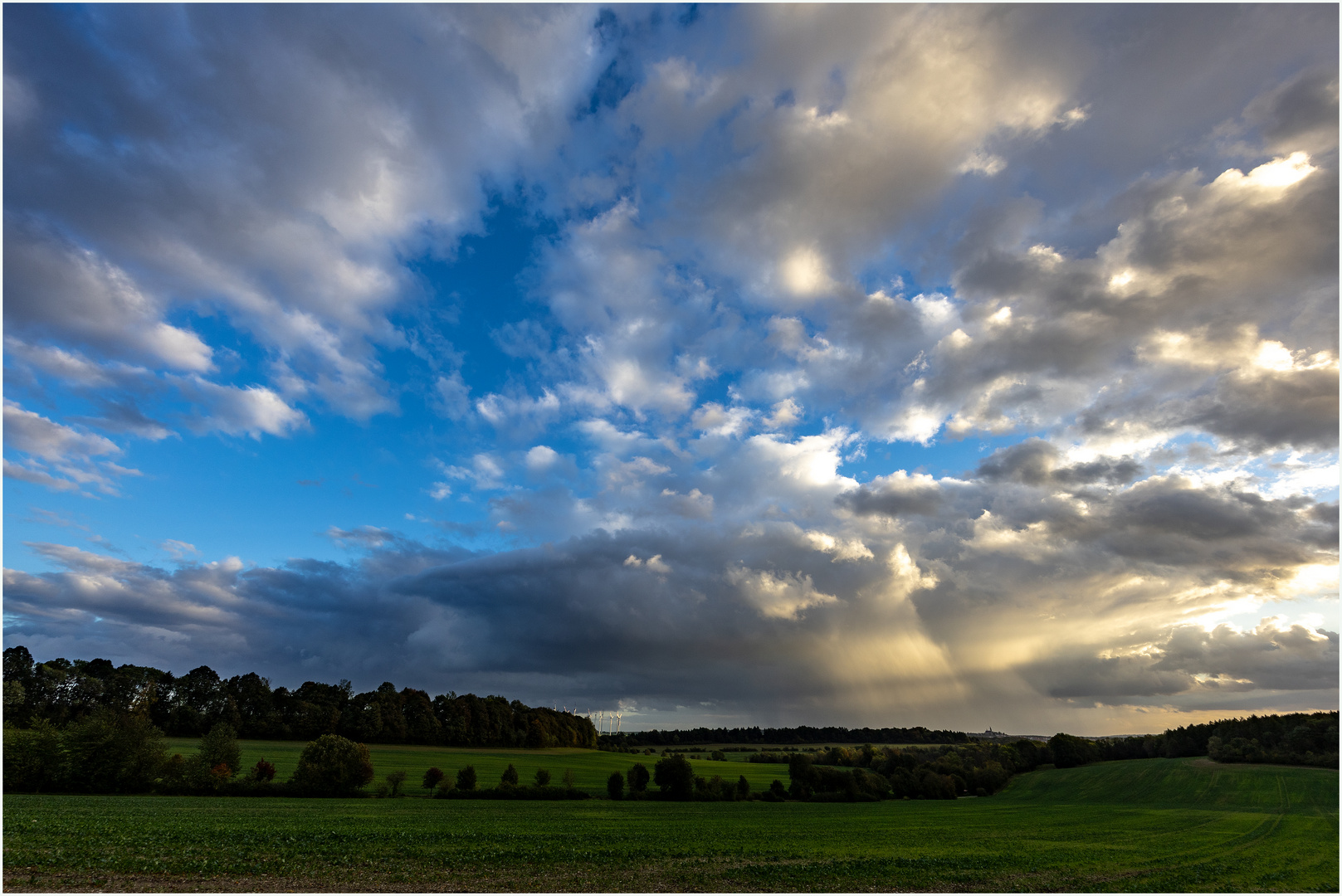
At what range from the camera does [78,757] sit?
245 feet

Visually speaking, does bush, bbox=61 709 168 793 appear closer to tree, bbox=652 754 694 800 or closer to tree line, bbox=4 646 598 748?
tree line, bbox=4 646 598 748

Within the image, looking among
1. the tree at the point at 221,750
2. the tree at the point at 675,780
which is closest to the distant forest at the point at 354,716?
the tree at the point at 221,750

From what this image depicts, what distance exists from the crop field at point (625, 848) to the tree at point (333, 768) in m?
8.28

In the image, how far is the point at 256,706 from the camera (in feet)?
482

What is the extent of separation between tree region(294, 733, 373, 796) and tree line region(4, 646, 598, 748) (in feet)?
203

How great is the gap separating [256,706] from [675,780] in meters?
112

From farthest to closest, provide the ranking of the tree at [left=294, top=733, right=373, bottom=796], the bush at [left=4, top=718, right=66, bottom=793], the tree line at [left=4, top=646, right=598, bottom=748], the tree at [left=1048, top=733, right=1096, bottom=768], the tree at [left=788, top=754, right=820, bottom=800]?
1. the tree at [left=1048, top=733, right=1096, bottom=768]
2. the tree line at [left=4, top=646, right=598, bottom=748]
3. the tree at [left=788, top=754, right=820, bottom=800]
4. the tree at [left=294, top=733, right=373, bottom=796]
5. the bush at [left=4, top=718, right=66, bottom=793]

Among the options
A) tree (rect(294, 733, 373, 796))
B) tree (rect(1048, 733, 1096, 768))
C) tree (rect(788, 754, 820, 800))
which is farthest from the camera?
tree (rect(1048, 733, 1096, 768))

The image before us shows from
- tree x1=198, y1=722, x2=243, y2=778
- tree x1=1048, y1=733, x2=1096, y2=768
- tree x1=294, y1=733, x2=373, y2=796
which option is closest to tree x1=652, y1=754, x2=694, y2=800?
tree x1=294, y1=733, x2=373, y2=796

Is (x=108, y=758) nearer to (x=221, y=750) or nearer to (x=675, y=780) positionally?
(x=221, y=750)

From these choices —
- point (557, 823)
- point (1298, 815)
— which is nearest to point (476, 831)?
point (557, 823)

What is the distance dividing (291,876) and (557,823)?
1278 inches

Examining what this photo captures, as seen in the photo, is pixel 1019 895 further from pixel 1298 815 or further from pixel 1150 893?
pixel 1298 815

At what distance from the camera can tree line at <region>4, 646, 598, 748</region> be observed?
125375mm
